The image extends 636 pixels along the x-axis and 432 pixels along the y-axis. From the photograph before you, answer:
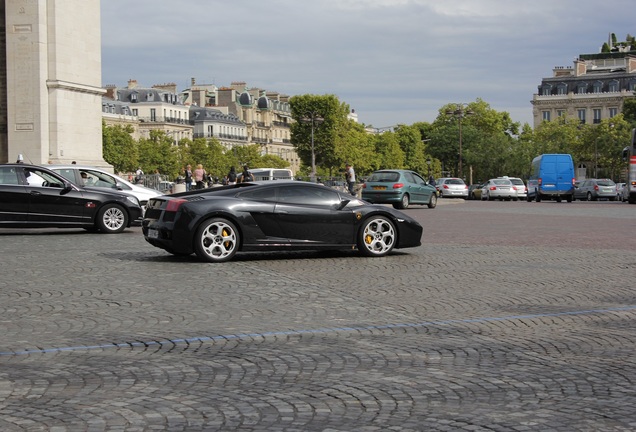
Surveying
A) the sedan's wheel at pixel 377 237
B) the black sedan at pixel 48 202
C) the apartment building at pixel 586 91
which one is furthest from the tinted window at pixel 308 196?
the apartment building at pixel 586 91

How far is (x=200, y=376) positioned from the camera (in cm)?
667

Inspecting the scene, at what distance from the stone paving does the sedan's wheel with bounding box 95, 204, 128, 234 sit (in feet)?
23.2

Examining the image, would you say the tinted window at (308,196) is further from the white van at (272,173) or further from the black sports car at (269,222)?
the white van at (272,173)

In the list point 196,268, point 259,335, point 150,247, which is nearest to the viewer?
point 259,335

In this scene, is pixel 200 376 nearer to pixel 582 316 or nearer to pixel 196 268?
pixel 582 316

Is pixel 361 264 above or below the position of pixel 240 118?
below

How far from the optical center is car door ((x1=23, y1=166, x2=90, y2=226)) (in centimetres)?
2111

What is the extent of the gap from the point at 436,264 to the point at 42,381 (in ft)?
29.0

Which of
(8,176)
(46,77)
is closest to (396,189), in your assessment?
(46,77)

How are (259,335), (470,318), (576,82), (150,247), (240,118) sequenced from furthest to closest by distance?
(240,118) → (576,82) → (150,247) → (470,318) → (259,335)

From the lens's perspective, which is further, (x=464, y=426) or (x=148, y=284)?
(x=148, y=284)

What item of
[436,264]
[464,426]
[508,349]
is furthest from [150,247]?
[464,426]

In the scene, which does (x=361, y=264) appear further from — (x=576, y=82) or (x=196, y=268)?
(x=576, y=82)

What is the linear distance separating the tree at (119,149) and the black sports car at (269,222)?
11125cm
